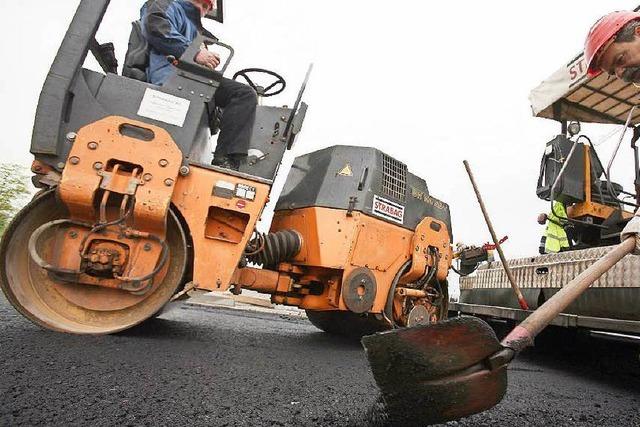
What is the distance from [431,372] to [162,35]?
7.46 ft

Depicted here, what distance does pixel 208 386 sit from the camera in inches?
54.3

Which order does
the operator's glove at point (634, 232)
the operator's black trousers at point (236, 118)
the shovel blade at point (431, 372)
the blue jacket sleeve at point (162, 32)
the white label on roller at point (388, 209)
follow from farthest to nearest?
1. the white label on roller at point (388, 209)
2. the operator's black trousers at point (236, 118)
3. the blue jacket sleeve at point (162, 32)
4. the operator's glove at point (634, 232)
5. the shovel blade at point (431, 372)

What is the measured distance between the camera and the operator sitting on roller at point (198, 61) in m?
2.26

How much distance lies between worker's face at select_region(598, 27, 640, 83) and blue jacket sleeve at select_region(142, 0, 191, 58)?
7.48ft

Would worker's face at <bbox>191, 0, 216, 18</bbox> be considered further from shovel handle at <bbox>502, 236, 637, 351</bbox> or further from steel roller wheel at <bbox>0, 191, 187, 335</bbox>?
shovel handle at <bbox>502, 236, 637, 351</bbox>

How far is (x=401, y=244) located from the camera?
3.09 meters

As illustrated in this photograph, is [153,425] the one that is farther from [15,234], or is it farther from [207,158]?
[207,158]

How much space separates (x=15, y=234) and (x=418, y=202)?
2.83m

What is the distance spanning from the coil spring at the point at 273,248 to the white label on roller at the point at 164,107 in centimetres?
93

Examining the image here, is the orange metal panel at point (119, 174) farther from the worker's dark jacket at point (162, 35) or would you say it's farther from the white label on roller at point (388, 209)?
the white label on roller at point (388, 209)

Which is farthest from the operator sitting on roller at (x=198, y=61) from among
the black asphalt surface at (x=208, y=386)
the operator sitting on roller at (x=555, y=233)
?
the operator sitting on roller at (x=555, y=233)

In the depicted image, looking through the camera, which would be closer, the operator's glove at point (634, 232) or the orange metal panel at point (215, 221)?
the operator's glove at point (634, 232)

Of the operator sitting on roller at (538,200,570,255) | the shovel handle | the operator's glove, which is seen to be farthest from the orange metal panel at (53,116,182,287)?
the operator sitting on roller at (538,200,570,255)

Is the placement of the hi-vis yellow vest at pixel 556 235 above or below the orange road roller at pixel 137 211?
above
